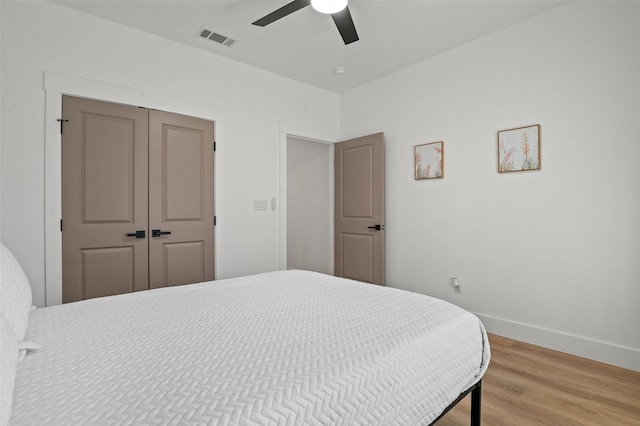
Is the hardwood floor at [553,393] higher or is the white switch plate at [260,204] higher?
the white switch plate at [260,204]

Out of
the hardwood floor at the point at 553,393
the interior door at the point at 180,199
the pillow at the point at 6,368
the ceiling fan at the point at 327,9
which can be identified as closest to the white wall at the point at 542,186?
the hardwood floor at the point at 553,393

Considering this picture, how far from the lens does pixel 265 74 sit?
3777 millimetres

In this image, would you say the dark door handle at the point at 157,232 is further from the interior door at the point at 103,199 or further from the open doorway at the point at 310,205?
the open doorway at the point at 310,205

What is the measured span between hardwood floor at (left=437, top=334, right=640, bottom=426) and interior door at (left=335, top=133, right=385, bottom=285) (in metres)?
1.72

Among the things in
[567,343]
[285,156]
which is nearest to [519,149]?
[567,343]

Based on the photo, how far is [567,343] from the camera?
2.57 m

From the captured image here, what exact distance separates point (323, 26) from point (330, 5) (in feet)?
2.39

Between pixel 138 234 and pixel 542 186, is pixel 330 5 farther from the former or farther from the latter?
pixel 138 234

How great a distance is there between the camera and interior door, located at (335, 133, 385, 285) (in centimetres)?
388

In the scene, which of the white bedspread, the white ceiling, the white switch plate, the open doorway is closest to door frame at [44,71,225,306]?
the white ceiling

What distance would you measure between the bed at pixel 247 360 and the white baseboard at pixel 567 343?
5.30ft

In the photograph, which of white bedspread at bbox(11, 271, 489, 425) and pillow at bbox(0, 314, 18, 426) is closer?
pillow at bbox(0, 314, 18, 426)

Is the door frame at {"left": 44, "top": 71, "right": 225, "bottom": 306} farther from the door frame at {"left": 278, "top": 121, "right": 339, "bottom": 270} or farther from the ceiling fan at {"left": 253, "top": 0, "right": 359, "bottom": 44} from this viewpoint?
the door frame at {"left": 278, "top": 121, "right": 339, "bottom": 270}

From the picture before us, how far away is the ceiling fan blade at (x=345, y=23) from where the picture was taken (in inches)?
87.2
